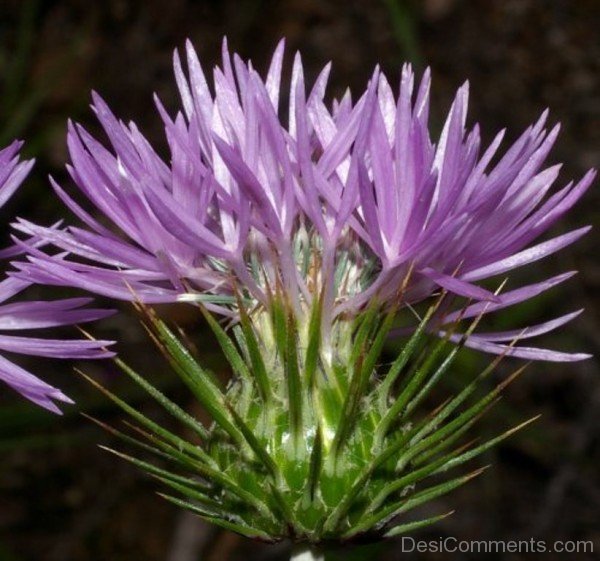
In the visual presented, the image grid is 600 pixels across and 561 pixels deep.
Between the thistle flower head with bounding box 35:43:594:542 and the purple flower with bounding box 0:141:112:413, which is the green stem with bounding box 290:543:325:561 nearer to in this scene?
the thistle flower head with bounding box 35:43:594:542

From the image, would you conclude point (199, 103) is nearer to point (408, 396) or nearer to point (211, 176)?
point (211, 176)

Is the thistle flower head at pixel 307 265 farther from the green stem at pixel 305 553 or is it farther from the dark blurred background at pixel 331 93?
the dark blurred background at pixel 331 93

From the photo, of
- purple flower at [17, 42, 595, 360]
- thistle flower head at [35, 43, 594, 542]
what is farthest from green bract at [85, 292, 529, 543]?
purple flower at [17, 42, 595, 360]

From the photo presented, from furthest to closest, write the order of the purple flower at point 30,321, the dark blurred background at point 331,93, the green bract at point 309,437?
the dark blurred background at point 331,93
the purple flower at point 30,321
the green bract at point 309,437

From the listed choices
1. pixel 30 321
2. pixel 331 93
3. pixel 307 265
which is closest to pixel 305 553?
pixel 307 265

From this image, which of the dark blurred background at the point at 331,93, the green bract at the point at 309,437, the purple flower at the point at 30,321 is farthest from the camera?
the dark blurred background at the point at 331,93

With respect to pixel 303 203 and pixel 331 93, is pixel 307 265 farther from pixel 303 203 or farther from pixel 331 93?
pixel 331 93

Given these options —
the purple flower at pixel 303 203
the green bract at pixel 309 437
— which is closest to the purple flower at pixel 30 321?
the purple flower at pixel 303 203
